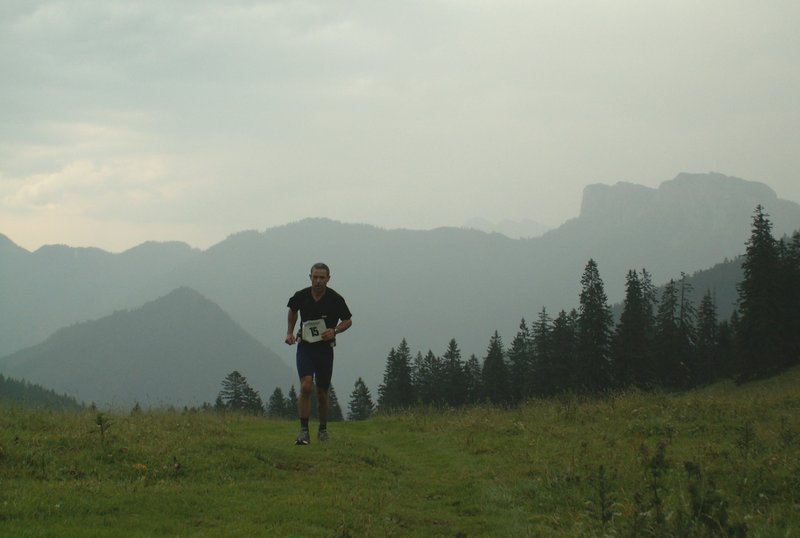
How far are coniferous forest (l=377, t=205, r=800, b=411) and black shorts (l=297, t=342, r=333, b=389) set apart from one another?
3577 centimetres

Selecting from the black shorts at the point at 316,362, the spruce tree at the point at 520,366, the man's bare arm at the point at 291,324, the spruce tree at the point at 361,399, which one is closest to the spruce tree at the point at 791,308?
the spruce tree at the point at 520,366

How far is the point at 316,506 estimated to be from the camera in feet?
24.8

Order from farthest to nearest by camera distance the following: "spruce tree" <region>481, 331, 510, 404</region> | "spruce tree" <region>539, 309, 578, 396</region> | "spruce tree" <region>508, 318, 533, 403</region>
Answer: "spruce tree" <region>508, 318, 533, 403</region>
"spruce tree" <region>481, 331, 510, 404</region>
"spruce tree" <region>539, 309, 578, 396</region>

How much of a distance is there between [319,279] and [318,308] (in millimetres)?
582

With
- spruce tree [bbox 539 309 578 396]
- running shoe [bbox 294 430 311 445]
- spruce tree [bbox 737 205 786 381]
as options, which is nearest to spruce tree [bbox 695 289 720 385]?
spruce tree [bbox 737 205 786 381]

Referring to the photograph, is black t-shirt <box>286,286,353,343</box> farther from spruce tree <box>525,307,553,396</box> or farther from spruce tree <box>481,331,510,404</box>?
spruce tree <box>481,331,510,404</box>

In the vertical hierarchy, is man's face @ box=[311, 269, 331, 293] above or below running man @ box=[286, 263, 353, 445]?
above

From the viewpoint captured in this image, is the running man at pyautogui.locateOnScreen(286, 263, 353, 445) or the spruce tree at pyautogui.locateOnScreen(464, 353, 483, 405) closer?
the running man at pyautogui.locateOnScreen(286, 263, 353, 445)

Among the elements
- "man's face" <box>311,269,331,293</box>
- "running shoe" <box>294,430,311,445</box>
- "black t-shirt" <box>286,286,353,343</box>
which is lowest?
"running shoe" <box>294,430,311,445</box>

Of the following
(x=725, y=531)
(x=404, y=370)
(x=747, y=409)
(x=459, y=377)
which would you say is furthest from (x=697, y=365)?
(x=725, y=531)

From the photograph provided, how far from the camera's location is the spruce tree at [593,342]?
63.1 metres

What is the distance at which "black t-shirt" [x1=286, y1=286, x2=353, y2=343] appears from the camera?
12617 mm

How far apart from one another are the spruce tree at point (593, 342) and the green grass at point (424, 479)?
1949 inches

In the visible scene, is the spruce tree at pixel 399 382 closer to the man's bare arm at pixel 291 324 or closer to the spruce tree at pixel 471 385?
the spruce tree at pixel 471 385
